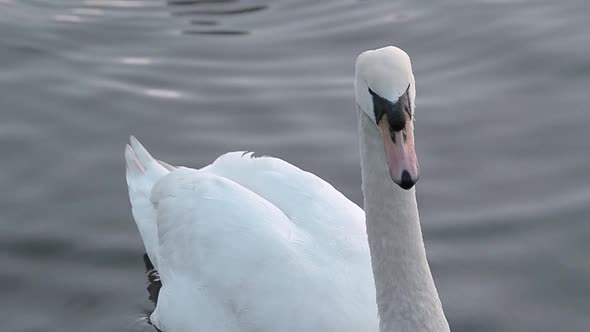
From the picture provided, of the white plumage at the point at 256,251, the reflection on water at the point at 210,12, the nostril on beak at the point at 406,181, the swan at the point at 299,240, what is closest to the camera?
the nostril on beak at the point at 406,181

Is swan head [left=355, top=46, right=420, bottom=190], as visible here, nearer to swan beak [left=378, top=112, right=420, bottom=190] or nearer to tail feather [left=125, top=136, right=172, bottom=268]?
swan beak [left=378, top=112, right=420, bottom=190]

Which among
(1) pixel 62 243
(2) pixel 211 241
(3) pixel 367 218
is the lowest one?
(1) pixel 62 243

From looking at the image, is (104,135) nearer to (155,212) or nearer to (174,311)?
(155,212)

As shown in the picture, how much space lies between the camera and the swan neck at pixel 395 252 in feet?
15.9

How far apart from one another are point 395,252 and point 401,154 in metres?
0.69

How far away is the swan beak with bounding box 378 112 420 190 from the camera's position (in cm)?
432

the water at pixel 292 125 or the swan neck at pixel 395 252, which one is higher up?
the swan neck at pixel 395 252

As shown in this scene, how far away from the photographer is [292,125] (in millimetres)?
8367

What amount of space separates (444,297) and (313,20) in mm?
4233

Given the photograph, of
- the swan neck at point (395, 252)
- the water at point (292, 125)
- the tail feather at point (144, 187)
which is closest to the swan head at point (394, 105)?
the swan neck at point (395, 252)

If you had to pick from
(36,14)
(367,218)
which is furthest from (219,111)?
(367,218)

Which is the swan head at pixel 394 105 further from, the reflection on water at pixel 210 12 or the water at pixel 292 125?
the reflection on water at pixel 210 12

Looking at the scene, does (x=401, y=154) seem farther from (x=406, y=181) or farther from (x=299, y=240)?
(x=299, y=240)

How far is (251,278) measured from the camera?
574cm
